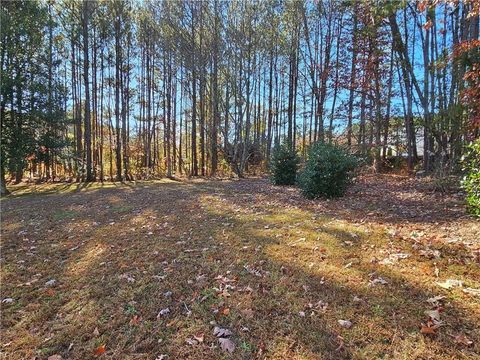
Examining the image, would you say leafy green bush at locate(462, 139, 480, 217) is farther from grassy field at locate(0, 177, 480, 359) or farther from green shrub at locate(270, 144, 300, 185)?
green shrub at locate(270, 144, 300, 185)

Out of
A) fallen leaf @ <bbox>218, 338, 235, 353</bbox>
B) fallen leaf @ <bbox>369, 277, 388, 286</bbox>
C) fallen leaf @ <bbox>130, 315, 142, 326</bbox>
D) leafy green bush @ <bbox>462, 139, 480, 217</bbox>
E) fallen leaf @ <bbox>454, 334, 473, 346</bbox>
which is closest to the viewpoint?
fallen leaf @ <bbox>454, 334, 473, 346</bbox>

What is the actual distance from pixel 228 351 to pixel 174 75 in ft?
54.0

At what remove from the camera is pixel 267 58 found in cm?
1620

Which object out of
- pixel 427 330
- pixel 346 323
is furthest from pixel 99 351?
pixel 427 330

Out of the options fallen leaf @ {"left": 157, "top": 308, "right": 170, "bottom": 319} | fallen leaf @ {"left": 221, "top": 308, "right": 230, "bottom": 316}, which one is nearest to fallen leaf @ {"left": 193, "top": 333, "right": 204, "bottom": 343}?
fallen leaf @ {"left": 221, "top": 308, "right": 230, "bottom": 316}

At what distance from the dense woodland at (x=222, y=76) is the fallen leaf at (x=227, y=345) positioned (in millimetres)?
7406

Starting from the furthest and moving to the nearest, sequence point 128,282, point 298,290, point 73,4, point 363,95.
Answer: point 73,4 → point 363,95 → point 128,282 → point 298,290

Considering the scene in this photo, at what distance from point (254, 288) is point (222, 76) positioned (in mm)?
13502

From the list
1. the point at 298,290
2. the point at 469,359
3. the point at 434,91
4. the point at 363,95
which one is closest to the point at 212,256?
the point at 298,290

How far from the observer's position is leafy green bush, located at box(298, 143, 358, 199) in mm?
5906

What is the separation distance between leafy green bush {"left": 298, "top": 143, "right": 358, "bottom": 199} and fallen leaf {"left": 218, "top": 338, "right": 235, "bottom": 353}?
14.7 feet

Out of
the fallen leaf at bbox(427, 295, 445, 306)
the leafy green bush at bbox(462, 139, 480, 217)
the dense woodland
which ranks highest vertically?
the dense woodland

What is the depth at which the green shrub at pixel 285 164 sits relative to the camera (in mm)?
8797

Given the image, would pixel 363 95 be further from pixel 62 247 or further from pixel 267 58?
pixel 62 247
